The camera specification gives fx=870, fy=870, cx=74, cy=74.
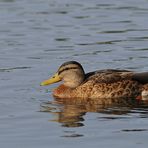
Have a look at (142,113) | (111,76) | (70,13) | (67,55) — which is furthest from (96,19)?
(142,113)

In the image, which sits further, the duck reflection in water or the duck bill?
the duck bill

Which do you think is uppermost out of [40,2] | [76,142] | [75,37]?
[40,2]

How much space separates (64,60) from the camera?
839 inches

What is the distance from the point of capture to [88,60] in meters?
21.3

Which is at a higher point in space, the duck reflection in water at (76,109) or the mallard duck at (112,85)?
the mallard duck at (112,85)

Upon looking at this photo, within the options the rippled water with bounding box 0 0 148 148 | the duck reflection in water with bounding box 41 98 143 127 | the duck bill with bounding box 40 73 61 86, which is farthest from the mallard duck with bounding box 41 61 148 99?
the rippled water with bounding box 0 0 148 148

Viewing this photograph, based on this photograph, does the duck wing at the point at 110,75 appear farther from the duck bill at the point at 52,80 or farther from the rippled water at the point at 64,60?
the rippled water at the point at 64,60

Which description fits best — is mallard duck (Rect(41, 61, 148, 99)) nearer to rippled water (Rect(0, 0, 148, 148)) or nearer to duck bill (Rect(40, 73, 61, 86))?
duck bill (Rect(40, 73, 61, 86))

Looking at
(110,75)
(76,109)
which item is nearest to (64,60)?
(110,75)

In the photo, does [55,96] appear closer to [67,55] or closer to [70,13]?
[67,55]

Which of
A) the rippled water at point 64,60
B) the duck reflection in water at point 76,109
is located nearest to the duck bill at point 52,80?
the rippled water at point 64,60

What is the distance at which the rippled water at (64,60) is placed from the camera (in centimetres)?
1457

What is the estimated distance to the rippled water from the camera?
574 inches

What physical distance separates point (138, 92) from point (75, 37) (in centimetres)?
615
